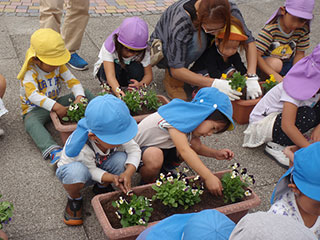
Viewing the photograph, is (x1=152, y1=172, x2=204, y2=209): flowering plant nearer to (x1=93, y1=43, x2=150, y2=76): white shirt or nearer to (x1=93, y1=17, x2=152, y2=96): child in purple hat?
(x1=93, y1=17, x2=152, y2=96): child in purple hat

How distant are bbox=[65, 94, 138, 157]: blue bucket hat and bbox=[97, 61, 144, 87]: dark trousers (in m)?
1.29

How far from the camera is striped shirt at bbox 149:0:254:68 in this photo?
3.59m

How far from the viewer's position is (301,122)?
3223mm

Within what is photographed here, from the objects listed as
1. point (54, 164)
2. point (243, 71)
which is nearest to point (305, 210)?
point (54, 164)

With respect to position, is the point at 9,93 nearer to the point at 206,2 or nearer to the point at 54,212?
the point at 54,212

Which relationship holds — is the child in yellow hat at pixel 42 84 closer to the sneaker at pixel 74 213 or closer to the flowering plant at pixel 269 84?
the sneaker at pixel 74 213

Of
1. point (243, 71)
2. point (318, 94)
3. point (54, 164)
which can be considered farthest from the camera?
point (243, 71)

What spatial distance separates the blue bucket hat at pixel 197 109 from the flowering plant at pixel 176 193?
0.33m

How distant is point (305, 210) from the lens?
2098 millimetres

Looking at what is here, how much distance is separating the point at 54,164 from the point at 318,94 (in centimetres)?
209

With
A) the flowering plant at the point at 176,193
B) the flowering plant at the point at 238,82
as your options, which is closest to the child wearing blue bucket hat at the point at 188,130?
the flowering plant at the point at 176,193

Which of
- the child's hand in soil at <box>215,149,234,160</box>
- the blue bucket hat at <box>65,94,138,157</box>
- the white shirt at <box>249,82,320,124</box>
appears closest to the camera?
the blue bucket hat at <box>65,94,138,157</box>

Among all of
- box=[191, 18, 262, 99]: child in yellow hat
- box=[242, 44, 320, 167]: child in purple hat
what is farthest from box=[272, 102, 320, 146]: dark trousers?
box=[191, 18, 262, 99]: child in yellow hat

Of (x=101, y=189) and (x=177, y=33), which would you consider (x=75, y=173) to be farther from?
(x=177, y=33)
